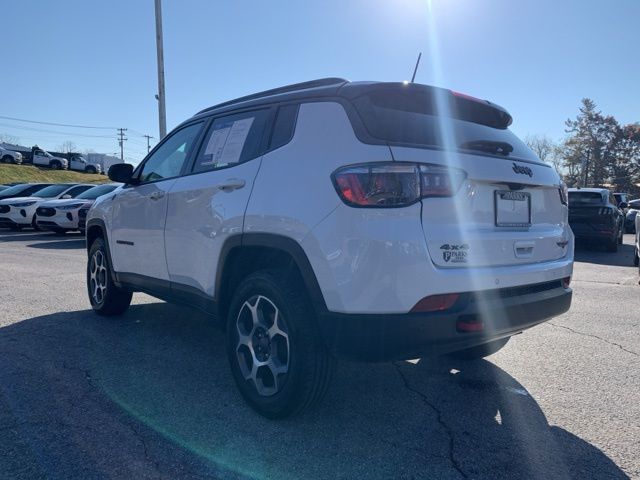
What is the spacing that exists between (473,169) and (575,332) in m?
3.12

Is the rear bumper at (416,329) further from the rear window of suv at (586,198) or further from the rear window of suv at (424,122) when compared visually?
the rear window of suv at (586,198)

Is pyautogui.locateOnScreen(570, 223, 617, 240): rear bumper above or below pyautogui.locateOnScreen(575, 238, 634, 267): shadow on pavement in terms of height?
above

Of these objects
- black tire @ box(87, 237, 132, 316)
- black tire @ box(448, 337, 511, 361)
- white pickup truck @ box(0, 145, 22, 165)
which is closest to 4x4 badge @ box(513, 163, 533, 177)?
black tire @ box(448, 337, 511, 361)

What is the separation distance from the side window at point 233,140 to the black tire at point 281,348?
34.4 inches

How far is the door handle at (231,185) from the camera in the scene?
3119mm

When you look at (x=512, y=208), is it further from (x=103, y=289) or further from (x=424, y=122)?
(x=103, y=289)

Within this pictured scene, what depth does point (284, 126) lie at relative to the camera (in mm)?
3055

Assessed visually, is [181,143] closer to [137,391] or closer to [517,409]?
[137,391]


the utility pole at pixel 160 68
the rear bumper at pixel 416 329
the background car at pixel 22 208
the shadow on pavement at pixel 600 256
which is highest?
the utility pole at pixel 160 68

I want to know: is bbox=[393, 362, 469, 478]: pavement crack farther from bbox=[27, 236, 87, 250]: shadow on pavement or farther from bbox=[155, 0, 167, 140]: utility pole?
bbox=[155, 0, 167, 140]: utility pole

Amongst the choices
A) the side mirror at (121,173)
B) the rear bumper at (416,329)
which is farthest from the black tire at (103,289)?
the rear bumper at (416,329)

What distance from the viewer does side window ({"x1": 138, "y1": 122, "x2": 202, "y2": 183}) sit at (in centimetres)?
408

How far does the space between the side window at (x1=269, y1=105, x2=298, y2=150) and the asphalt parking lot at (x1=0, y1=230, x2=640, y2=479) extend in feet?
5.42

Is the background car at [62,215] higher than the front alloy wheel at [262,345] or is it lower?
lower
